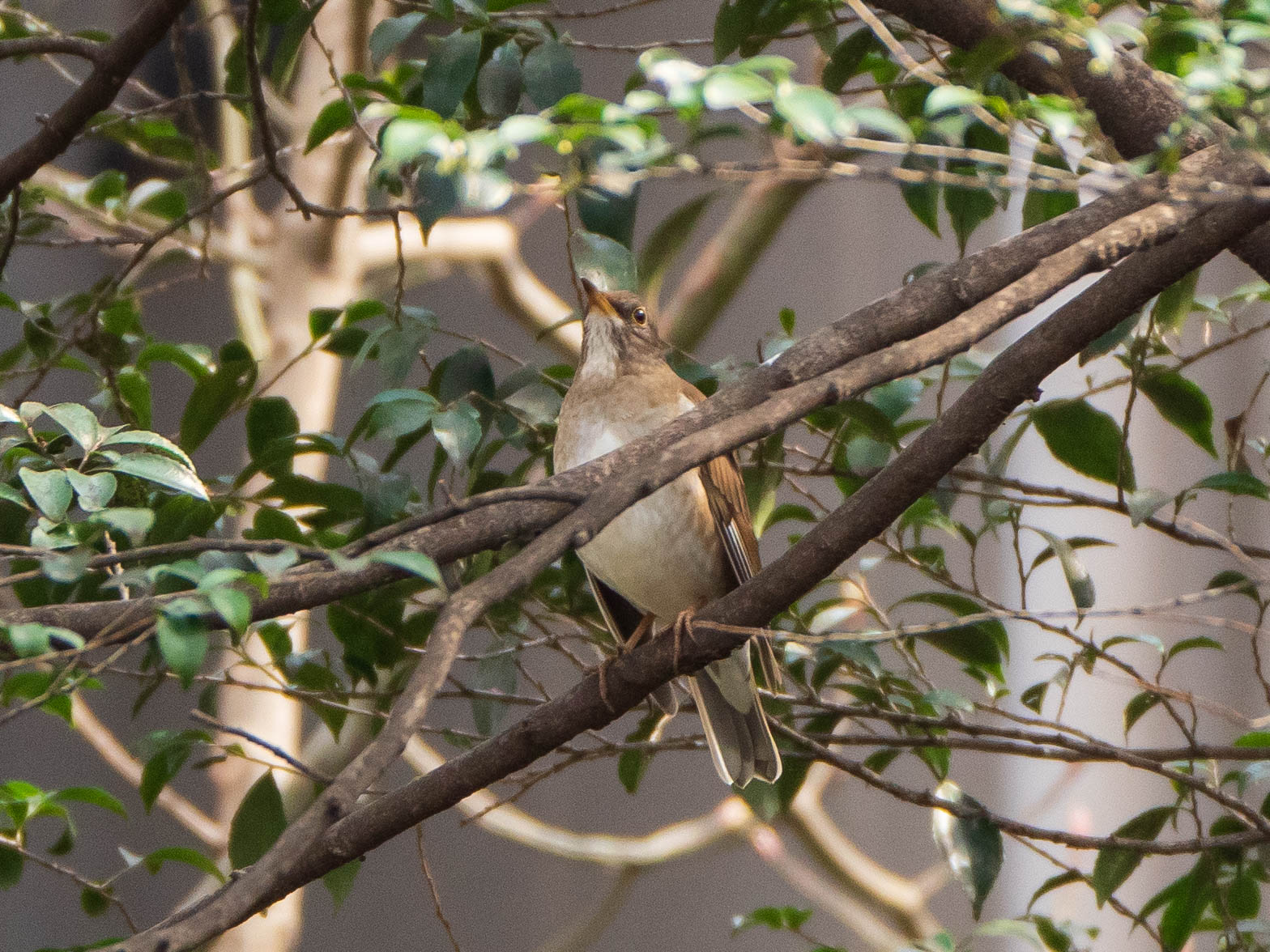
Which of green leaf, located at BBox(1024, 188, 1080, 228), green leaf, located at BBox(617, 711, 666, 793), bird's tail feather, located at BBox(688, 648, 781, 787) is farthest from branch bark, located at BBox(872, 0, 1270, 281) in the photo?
green leaf, located at BBox(617, 711, 666, 793)

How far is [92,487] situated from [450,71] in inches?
34.1

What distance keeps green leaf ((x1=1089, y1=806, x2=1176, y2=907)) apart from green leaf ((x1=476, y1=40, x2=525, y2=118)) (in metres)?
1.52

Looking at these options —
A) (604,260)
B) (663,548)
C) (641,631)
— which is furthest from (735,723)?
(604,260)

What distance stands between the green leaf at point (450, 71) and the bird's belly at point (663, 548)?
0.93 m

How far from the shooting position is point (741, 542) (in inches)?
105

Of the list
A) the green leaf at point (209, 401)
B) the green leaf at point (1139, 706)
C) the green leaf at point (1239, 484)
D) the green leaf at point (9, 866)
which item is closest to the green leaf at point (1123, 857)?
the green leaf at point (1139, 706)

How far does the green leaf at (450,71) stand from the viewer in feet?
6.16

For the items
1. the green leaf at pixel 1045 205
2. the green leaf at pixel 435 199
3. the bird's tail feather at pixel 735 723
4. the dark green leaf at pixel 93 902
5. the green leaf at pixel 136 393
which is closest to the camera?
the green leaf at pixel 435 199

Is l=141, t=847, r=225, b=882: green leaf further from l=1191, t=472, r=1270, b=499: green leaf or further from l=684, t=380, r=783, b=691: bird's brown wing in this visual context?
l=1191, t=472, r=1270, b=499: green leaf

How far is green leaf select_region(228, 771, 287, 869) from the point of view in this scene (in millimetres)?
2227

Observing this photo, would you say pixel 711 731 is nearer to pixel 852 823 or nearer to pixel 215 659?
pixel 215 659

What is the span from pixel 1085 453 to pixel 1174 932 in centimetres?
81

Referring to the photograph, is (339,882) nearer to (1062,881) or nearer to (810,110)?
(1062,881)

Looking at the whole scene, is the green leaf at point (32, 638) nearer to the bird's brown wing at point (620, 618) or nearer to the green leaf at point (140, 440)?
the green leaf at point (140, 440)
